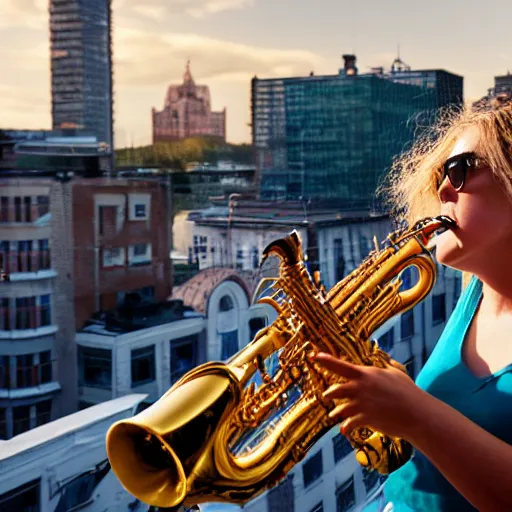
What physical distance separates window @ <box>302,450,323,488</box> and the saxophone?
1329 millimetres

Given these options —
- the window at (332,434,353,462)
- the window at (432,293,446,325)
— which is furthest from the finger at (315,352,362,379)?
the window at (432,293,446,325)

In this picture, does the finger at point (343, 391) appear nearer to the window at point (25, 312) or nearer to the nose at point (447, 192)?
the nose at point (447, 192)

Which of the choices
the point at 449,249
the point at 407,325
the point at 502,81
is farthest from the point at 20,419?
the point at 502,81

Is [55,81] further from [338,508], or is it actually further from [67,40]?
[338,508]

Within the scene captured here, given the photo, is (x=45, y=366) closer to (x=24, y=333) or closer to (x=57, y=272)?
(x=24, y=333)

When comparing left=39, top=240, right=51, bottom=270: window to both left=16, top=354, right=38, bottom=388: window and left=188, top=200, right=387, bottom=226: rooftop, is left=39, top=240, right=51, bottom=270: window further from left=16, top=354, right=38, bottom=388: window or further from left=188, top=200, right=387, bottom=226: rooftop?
left=188, top=200, right=387, bottom=226: rooftop

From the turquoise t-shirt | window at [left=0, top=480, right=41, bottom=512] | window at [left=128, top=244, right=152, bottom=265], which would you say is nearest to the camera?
the turquoise t-shirt

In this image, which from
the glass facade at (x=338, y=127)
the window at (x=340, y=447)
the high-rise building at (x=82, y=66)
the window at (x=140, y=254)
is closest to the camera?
the high-rise building at (x=82, y=66)

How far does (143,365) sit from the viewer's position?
89.1 inches

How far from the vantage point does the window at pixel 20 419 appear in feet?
6.58

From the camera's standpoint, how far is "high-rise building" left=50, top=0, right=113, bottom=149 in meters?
2.12

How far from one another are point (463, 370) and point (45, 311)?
1118 mm

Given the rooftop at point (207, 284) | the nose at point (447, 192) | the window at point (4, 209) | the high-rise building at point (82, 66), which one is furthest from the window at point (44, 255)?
the nose at point (447, 192)

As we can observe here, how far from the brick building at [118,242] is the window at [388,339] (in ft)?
3.65
